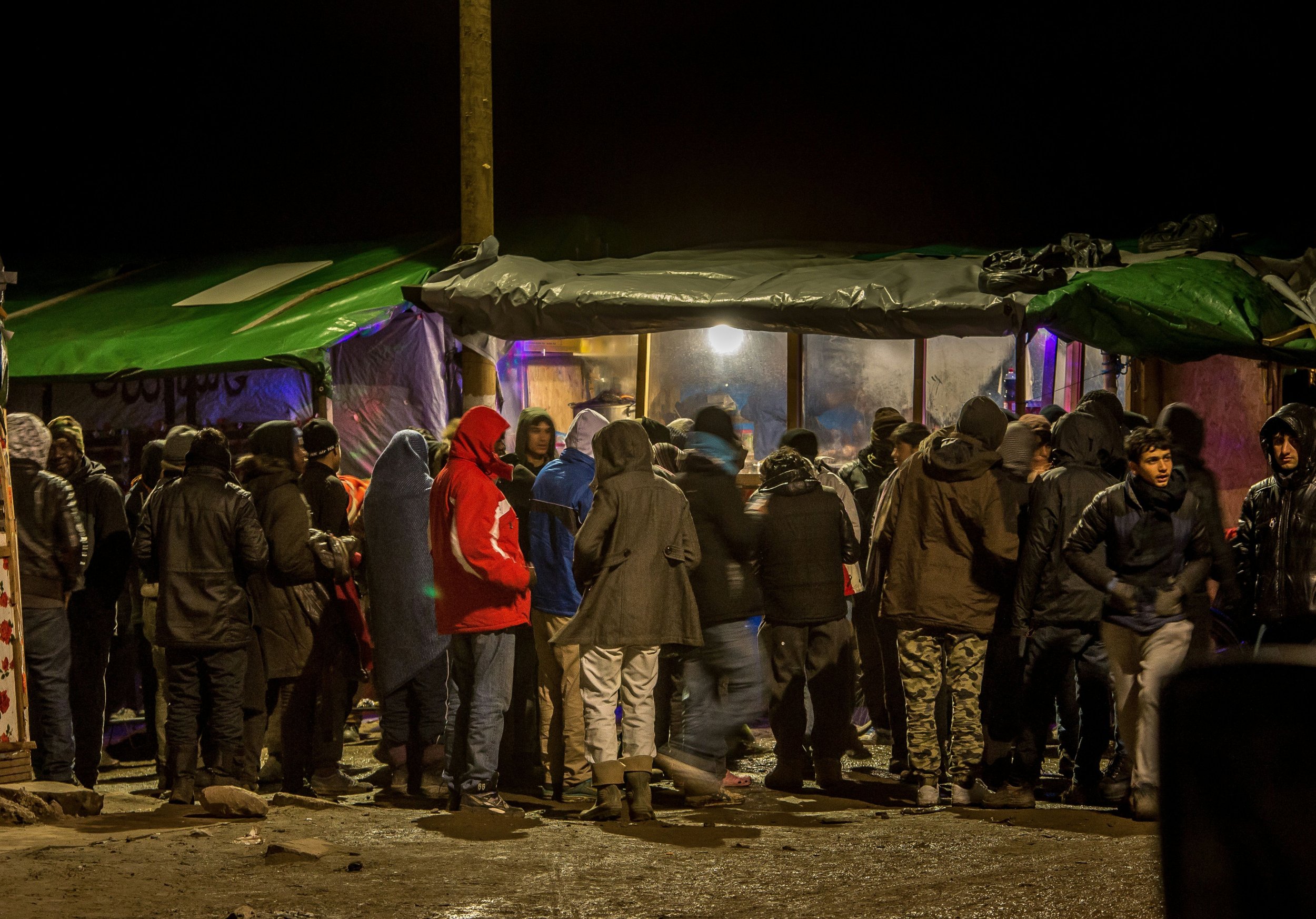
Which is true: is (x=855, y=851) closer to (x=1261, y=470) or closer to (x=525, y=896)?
(x=525, y=896)

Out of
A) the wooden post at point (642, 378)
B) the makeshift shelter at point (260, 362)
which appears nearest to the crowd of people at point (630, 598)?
the makeshift shelter at point (260, 362)

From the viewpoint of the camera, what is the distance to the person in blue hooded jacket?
7.88 meters

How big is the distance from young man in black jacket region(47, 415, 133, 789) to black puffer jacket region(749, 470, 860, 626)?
3700mm

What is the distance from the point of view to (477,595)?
7363 mm

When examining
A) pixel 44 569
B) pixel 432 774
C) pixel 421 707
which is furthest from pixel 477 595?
pixel 44 569

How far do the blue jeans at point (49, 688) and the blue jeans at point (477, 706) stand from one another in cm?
216

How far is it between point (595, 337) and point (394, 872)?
690cm

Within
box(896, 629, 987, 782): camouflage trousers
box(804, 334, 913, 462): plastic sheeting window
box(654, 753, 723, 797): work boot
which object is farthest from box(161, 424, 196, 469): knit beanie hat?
box(804, 334, 913, 462): plastic sheeting window

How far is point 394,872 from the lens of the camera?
6.02 m

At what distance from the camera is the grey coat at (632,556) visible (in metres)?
7.09

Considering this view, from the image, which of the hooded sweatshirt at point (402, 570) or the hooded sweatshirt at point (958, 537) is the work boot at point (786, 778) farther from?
the hooded sweatshirt at point (402, 570)

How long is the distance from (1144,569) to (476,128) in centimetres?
704

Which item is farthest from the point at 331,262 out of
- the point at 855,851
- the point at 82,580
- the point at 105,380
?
the point at 855,851

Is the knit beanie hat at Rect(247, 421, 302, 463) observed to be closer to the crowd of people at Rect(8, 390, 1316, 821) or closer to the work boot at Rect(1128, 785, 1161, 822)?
the crowd of people at Rect(8, 390, 1316, 821)
